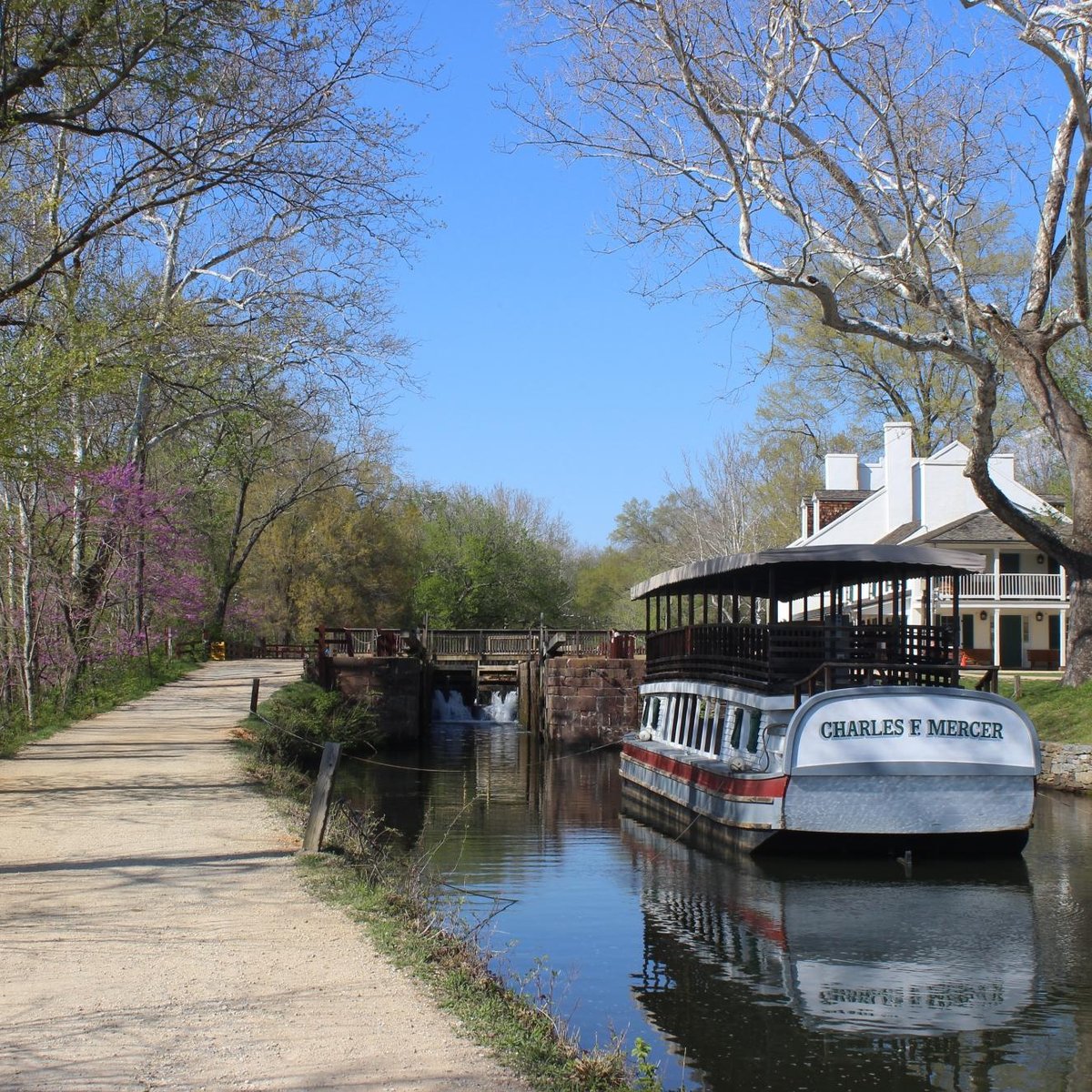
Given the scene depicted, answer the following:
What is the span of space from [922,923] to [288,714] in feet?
53.5

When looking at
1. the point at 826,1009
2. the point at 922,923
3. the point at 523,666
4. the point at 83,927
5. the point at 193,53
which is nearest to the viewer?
the point at 83,927

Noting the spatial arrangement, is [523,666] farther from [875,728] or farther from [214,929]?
[214,929]

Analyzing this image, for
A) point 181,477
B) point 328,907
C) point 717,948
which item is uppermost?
point 181,477

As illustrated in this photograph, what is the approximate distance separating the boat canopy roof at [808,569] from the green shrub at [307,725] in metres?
7.24

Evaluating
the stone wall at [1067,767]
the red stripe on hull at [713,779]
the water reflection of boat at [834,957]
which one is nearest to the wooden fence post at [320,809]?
the water reflection of boat at [834,957]

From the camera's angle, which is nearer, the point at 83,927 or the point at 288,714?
the point at 83,927

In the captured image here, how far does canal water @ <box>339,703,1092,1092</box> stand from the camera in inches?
395

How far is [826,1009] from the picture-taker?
11.3m

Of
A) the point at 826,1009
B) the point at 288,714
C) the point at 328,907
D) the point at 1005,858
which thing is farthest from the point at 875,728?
the point at 288,714

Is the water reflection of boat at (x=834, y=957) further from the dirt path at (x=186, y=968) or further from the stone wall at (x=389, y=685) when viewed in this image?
the stone wall at (x=389, y=685)

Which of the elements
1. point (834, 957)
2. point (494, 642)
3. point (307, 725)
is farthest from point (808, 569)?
point (494, 642)

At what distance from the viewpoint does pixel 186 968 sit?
8555 millimetres

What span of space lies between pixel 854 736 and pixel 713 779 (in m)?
3.61

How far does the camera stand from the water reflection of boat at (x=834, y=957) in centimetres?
1060
